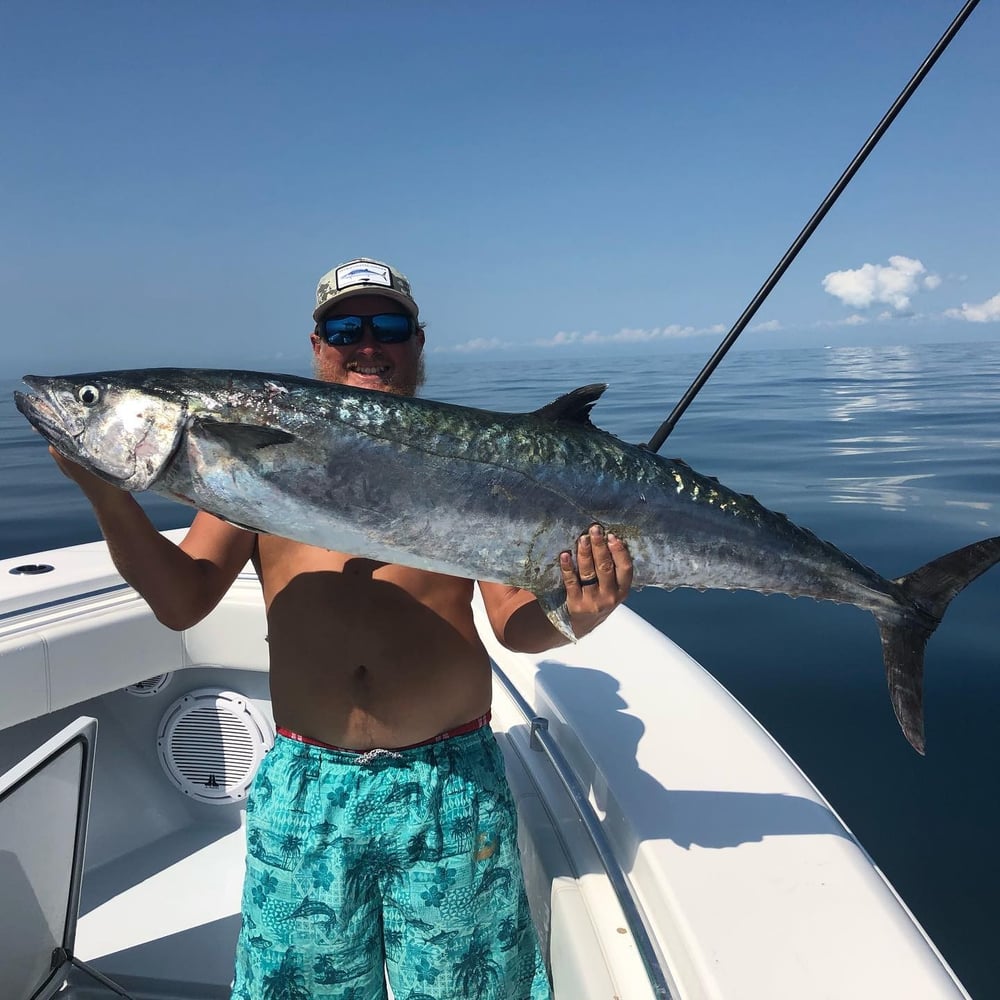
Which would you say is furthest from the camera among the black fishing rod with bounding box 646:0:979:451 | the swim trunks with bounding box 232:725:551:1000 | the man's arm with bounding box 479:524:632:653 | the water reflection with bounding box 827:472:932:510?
the water reflection with bounding box 827:472:932:510

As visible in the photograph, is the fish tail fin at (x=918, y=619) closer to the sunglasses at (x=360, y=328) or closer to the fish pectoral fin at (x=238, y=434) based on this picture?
the sunglasses at (x=360, y=328)

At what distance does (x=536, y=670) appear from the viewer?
9.20 ft

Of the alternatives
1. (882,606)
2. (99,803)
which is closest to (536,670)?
(882,606)

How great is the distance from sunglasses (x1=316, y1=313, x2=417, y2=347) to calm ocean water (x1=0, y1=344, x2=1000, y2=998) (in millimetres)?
3065

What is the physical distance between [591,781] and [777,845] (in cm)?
56

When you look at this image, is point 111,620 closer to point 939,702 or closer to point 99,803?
point 99,803

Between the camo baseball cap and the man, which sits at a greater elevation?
the camo baseball cap

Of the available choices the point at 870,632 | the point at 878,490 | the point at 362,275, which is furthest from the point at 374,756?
the point at 878,490

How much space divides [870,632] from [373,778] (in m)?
4.43

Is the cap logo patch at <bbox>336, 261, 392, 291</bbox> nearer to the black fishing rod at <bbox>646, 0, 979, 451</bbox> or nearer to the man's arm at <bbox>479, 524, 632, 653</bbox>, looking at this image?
the man's arm at <bbox>479, 524, 632, 653</bbox>

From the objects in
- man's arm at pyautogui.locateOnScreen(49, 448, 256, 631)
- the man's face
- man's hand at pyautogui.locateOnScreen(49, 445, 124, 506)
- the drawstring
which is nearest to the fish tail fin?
the drawstring

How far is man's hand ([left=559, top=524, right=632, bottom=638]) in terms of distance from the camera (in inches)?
74.6

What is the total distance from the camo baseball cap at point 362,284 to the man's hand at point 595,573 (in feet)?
3.31

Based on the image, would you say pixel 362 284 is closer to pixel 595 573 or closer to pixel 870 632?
pixel 595 573
